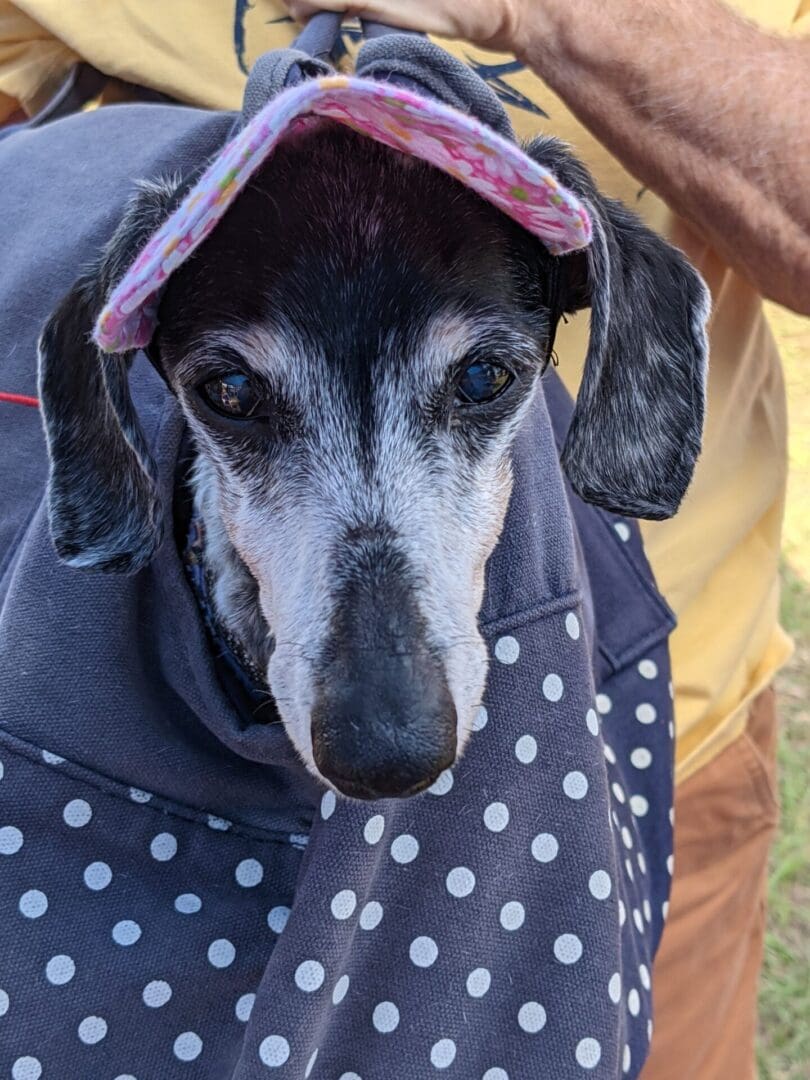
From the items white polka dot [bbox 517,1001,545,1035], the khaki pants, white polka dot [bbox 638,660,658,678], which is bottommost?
the khaki pants

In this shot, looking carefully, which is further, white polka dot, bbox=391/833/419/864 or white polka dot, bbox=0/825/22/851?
white polka dot, bbox=391/833/419/864

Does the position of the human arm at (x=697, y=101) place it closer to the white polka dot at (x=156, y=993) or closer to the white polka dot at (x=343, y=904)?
the white polka dot at (x=343, y=904)

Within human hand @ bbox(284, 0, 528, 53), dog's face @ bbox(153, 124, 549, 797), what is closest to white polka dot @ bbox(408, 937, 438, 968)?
dog's face @ bbox(153, 124, 549, 797)

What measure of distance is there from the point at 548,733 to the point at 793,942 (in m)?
1.90

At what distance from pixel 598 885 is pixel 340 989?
350mm

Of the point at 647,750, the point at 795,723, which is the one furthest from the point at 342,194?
the point at 795,723

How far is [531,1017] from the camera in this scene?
49.2 inches

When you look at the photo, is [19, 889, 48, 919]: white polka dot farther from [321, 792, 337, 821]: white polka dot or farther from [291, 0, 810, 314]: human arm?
[291, 0, 810, 314]: human arm

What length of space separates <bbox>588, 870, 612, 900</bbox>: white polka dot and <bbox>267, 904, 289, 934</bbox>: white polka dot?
39 cm

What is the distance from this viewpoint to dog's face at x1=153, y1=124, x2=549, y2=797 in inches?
41.0

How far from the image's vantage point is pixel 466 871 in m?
1.24

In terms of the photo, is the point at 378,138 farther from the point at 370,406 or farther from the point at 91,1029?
the point at 91,1029

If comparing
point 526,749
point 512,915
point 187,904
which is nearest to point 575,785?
point 526,749

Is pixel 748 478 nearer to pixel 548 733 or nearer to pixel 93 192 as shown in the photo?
pixel 548 733
